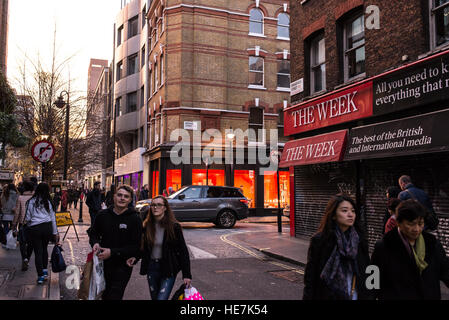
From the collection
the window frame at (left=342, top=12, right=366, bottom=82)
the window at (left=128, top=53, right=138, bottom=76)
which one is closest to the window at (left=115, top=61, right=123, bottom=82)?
the window at (left=128, top=53, right=138, bottom=76)

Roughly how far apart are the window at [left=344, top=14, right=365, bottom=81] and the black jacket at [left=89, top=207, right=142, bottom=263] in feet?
30.4

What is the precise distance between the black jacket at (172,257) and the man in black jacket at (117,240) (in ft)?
0.46

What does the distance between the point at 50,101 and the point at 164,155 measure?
744 centimetres

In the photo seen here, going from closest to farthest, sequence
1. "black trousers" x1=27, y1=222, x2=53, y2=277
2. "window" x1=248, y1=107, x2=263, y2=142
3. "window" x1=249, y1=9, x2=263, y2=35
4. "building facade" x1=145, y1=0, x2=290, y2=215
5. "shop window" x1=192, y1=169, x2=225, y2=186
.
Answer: "black trousers" x1=27, y1=222, x2=53, y2=277, "building facade" x1=145, y1=0, x2=290, y2=215, "shop window" x1=192, y1=169, x2=225, y2=186, "window" x1=248, y1=107, x2=263, y2=142, "window" x1=249, y1=9, x2=263, y2=35

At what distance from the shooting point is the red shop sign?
431 inches

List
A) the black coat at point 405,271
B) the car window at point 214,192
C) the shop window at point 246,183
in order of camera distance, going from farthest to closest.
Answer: the shop window at point 246,183 < the car window at point 214,192 < the black coat at point 405,271

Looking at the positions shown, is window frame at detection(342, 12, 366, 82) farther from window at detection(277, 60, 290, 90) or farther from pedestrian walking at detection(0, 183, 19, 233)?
window at detection(277, 60, 290, 90)

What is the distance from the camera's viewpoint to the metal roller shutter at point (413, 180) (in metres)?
8.67

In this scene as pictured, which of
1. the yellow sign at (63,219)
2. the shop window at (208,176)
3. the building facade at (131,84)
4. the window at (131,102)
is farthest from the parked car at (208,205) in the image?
the window at (131,102)

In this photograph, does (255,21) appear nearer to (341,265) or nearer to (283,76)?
(283,76)

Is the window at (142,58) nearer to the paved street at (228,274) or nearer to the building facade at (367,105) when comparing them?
the building facade at (367,105)
